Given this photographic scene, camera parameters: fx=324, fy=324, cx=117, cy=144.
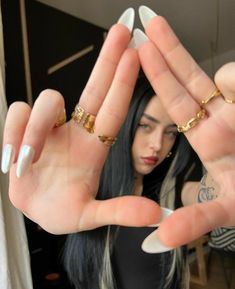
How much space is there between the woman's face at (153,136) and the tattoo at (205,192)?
45 millimetres

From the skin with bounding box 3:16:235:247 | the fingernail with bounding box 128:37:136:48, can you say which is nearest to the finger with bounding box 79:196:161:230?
the skin with bounding box 3:16:235:247

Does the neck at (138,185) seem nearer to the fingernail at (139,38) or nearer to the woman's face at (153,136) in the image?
the woman's face at (153,136)

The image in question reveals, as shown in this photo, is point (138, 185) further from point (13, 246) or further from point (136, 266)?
point (13, 246)

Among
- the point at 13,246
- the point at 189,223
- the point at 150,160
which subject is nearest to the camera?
the point at 189,223

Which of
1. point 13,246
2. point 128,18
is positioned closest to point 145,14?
point 128,18

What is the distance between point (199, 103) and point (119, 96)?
0.23 feet

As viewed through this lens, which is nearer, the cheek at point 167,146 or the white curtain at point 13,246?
the cheek at point 167,146

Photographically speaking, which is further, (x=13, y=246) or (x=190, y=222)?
(x=13, y=246)

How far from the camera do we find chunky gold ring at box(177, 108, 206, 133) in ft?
0.84

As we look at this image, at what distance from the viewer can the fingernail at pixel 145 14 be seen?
0.29 m

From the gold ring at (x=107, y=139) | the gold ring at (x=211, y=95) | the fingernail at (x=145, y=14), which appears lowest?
the gold ring at (x=107, y=139)

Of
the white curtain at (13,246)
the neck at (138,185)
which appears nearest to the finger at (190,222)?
the neck at (138,185)

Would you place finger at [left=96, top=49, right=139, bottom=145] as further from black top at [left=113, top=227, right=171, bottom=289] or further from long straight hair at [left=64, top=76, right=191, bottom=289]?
black top at [left=113, top=227, right=171, bottom=289]

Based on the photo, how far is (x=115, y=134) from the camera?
294 mm
